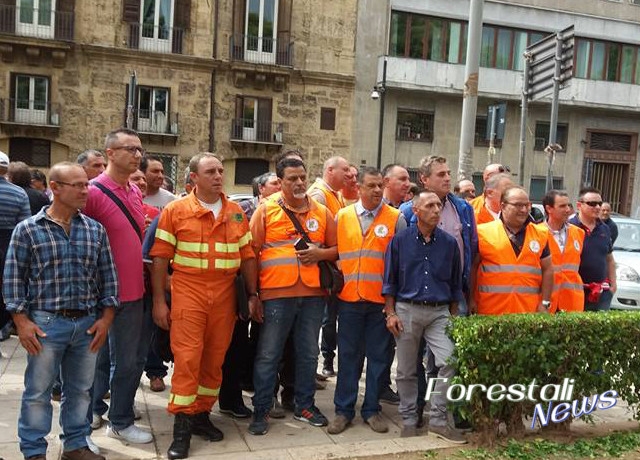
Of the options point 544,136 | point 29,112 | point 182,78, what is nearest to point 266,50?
point 182,78

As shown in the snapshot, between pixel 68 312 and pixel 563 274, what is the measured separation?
14.2ft

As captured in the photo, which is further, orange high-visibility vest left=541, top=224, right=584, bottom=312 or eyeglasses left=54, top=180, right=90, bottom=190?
orange high-visibility vest left=541, top=224, right=584, bottom=312

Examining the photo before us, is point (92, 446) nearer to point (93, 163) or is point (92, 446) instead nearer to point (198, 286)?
point (198, 286)

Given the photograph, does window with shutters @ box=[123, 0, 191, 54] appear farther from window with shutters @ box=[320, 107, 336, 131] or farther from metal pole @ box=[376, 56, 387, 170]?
metal pole @ box=[376, 56, 387, 170]

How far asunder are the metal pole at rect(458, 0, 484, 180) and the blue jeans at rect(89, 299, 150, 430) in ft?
20.4

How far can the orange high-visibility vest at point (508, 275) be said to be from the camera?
4984mm

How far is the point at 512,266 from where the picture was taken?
16.3 feet

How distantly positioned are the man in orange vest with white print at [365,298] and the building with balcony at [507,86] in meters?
21.5

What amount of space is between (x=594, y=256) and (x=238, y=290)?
387 centimetres

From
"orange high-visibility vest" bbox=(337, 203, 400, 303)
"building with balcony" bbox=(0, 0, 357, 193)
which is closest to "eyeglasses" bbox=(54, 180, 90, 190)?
"orange high-visibility vest" bbox=(337, 203, 400, 303)

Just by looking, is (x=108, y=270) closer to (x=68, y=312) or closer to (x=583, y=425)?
(x=68, y=312)

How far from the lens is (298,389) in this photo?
5.14 meters

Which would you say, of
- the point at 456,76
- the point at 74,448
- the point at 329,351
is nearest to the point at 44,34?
the point at 456,76

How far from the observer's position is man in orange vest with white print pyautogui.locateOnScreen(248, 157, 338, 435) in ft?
16.1
